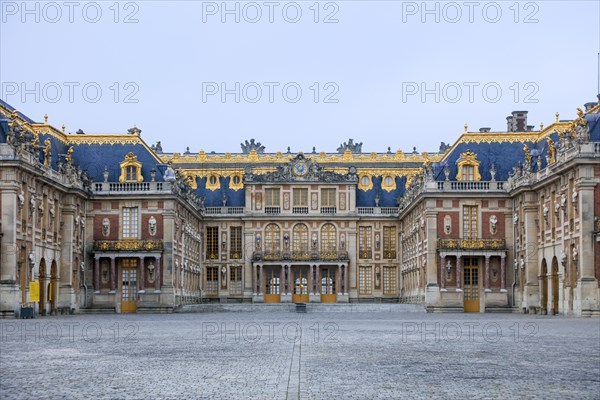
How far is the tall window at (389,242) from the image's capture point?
3364 inches

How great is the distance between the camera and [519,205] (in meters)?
63.5

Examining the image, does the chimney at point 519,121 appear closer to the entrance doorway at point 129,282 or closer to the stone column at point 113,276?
the entrance doorway at point 129,282

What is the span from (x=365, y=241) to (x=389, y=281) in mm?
3892

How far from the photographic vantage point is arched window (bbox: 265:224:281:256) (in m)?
85.3

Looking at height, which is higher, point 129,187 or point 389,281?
point 129,187

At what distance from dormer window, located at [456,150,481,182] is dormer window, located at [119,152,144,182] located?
20.9 metres

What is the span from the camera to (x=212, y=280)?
85.3m

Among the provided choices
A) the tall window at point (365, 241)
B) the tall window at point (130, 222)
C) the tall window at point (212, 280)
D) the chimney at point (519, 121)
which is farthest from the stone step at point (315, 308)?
the chimney at point (519, 121)

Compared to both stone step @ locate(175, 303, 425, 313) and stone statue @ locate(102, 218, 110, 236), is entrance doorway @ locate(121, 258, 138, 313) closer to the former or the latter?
stone statue @ locate(102, 218, 110, 236)

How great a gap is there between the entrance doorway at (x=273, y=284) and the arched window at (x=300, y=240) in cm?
231

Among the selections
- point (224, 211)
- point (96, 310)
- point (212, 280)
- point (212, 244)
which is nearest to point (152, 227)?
point (96, 310)

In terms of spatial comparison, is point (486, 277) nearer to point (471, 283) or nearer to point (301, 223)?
point (471, 283)

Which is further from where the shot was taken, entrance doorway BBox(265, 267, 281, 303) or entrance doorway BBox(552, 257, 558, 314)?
entrance doorway BBox(265, 267, 281, 303)

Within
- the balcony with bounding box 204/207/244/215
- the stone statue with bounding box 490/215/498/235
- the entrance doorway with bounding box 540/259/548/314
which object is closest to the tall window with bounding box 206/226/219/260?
the balcony with bounding box 204/207/244/215
